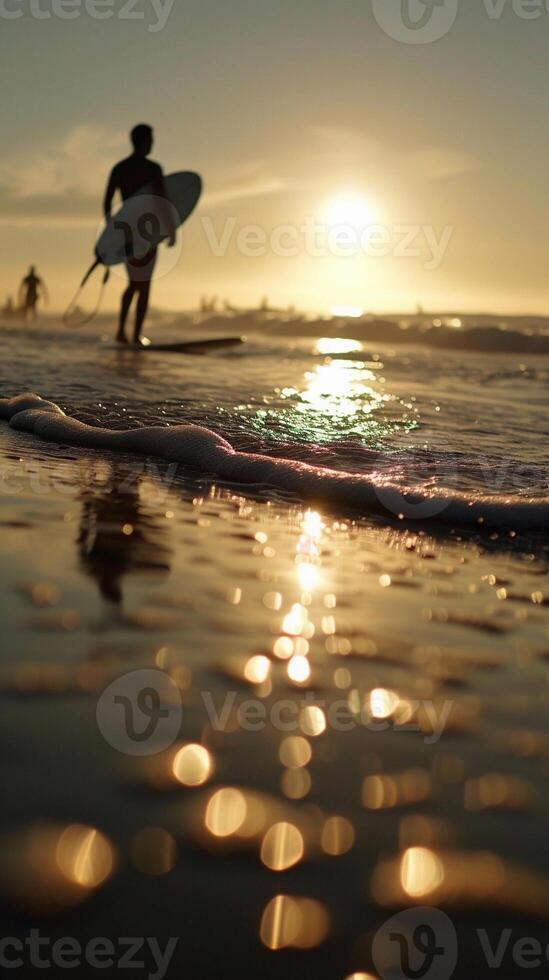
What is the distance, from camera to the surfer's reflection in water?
228 cm

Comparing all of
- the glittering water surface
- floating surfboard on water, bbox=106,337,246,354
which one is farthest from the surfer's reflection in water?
A: floating surfboard on water, bbox=106,337,246,354

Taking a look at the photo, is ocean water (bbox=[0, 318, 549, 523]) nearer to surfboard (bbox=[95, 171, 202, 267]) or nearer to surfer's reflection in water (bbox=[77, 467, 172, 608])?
surfer's reflection in water (bbox=[77, 467, 172, 608])

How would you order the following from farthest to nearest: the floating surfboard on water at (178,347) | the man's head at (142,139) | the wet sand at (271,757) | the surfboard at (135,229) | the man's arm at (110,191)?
the floating surfboard on water at (178,347) → the surfboard at (135,229) → the man's arm at (110,191) → the man's head at (142,139) → the wet sand at (271,757)

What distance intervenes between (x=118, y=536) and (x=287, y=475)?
1402 millimetres

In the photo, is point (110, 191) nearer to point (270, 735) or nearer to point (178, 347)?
point (178, 347)

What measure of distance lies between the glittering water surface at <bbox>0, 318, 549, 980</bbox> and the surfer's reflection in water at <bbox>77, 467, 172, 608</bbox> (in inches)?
0.6

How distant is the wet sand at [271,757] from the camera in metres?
1.04

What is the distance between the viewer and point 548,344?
30.1m

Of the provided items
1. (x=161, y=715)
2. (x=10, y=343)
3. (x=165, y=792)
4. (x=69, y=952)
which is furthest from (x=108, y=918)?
(x=10, y=343)

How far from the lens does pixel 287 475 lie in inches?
157

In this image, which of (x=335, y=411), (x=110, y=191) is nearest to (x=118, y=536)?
(x=335, y=411)

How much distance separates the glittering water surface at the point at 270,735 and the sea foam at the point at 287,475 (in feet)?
0.99

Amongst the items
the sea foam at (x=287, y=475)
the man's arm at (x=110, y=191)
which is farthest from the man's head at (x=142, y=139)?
the sea foam at (x=287, y=475)

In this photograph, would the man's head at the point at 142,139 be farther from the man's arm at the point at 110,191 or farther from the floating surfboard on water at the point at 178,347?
the floating surfboard on water at the point at 178,347
